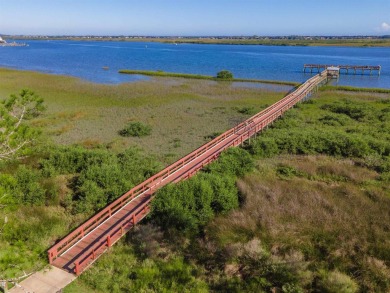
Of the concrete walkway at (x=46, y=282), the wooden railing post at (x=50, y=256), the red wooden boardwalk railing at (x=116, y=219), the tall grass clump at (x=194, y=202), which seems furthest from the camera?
the tall grass clump at (x=194, y=202)

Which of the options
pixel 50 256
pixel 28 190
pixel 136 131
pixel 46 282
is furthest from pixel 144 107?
pixel 46 282

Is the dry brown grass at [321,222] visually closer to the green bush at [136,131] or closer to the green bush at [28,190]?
the green bush at [28,190]

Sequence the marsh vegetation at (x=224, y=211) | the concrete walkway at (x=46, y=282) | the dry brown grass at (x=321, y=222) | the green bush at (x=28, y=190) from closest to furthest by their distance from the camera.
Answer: the concrete walkway at (x=46, y=282)
the marsh vegetation at (x=224, y=211)
the dry brown grass at (x=321, y=222)
the green bush at (x=28, y=190)

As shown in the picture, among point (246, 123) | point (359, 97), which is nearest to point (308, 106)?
point (359, 97)

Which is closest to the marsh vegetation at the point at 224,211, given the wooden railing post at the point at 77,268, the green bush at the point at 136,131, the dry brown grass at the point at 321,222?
the dry brown grass at the point at 321,222

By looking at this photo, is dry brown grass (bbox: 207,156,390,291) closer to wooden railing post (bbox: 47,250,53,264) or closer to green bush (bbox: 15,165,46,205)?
wooden railing post (bbox: 47,250,53,264)

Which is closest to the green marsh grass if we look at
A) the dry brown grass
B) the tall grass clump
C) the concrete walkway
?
the tall grass clump
